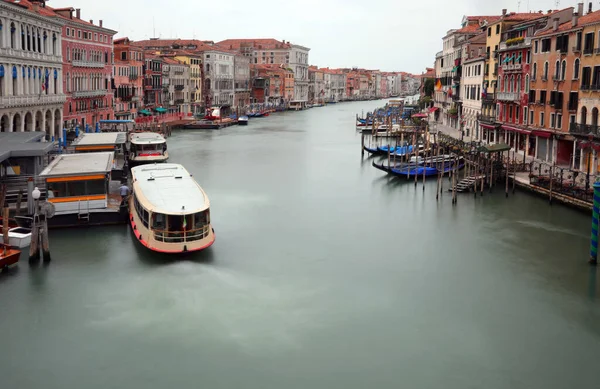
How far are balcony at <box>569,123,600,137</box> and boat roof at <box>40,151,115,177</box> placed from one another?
494 inches

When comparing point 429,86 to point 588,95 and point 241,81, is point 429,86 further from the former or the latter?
point 588,95

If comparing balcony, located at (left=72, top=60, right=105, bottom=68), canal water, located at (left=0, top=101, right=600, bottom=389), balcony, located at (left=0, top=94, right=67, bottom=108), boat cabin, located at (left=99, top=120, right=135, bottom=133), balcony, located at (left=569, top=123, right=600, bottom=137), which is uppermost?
balcony, located at (left=72, top=60, right=105, bottom=68)

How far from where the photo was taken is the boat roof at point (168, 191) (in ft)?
38.8

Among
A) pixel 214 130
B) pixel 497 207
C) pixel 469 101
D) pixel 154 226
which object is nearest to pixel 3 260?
pixel 154 226

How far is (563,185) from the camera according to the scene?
Answer: 1678cm

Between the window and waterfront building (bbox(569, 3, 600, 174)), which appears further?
the window

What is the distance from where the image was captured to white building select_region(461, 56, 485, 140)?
28.6 m

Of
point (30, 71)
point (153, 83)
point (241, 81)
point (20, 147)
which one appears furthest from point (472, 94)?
point (241, 81)

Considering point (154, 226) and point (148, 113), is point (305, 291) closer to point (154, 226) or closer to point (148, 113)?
point (154, 226)

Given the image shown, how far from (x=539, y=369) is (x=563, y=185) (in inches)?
390

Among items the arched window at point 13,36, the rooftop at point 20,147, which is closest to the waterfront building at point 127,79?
the arched window at point 13,36

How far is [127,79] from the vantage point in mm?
38688

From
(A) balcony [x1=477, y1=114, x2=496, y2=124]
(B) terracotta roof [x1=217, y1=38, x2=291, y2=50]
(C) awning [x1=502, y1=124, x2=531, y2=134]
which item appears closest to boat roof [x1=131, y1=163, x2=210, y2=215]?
(C) awning [x1=502, y1=124, x2=531, y2=134]

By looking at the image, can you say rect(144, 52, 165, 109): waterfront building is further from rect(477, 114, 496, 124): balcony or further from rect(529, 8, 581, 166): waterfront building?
rect(529, 8, 581, 166): waterfront building
